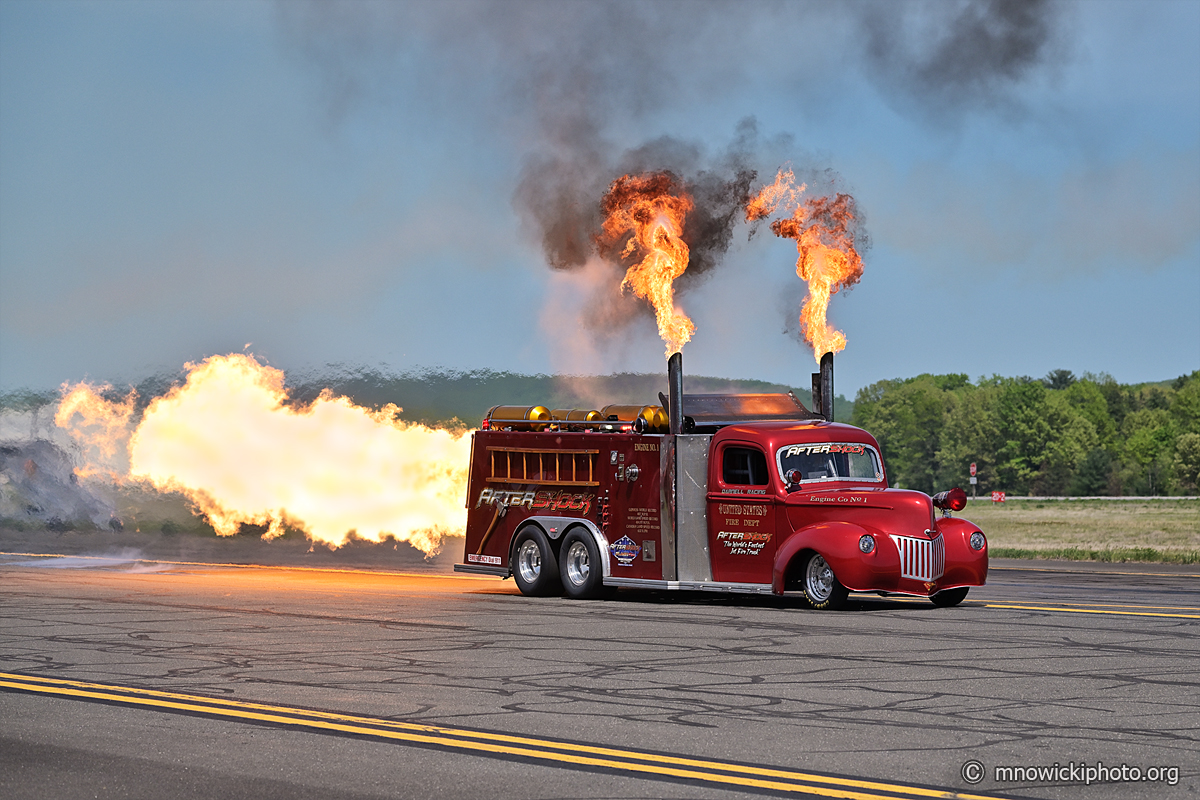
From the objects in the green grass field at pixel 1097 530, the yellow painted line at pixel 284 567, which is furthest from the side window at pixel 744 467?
the green grass field at pixel 1097 530

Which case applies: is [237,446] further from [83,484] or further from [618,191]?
[618,191]

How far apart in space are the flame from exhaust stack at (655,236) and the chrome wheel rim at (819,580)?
7497 millimetres

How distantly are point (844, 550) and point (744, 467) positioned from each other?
92.3 inches

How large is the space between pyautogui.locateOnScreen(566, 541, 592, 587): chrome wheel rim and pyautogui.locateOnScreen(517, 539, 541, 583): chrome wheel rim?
2.09ft

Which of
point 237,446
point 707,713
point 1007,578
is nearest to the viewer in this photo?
point 707,713

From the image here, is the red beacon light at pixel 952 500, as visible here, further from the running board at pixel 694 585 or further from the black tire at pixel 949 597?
the running board at pixel 694 585

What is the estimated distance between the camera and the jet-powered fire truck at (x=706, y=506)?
17.8 meters

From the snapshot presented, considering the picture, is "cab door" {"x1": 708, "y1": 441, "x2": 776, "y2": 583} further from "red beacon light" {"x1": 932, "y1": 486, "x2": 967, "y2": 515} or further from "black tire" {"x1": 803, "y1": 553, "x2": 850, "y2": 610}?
"red beacon light" {"x1": 932, "y1": 486, "x2": 967, "y2": 515}

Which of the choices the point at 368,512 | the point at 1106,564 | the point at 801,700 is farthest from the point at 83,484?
the point at 801,700

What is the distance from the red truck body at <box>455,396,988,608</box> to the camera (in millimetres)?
17750

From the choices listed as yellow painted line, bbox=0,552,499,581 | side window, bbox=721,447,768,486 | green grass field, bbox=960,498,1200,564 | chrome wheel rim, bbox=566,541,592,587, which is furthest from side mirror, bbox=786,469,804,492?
green grass field, bbox=960,498,1200,564

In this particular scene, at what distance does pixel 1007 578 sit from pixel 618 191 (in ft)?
35.0

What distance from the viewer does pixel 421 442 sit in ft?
93.6

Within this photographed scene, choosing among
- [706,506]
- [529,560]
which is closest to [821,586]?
[706,506]
